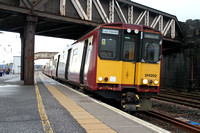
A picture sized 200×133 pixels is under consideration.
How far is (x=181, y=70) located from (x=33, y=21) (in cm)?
1513

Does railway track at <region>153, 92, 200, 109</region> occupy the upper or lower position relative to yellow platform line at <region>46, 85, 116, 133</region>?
lower

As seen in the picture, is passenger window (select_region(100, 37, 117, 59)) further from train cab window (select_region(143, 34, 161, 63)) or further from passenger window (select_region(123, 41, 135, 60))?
train cab window (select_region(143, 34, 161, 63))

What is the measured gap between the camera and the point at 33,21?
13227 millimetres

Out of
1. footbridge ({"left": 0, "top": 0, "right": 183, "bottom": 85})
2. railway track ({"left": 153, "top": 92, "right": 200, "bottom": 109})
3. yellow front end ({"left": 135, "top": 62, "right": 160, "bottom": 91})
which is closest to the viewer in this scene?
yellow front end ({"left": 135, "top": 62, "right": 160, "bottom": 91})

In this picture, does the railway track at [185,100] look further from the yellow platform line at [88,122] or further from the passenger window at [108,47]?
the yellow platform line at [88,122]

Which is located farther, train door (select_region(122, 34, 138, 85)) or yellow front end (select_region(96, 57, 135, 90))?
train door (select_region(122, 34, 138, 85))

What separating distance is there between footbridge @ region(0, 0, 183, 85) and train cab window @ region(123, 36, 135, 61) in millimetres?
7684

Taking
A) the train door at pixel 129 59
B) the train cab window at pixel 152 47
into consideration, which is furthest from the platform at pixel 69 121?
the train cab window at pixel 152 47

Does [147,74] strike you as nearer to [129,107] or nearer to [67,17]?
[129,107]

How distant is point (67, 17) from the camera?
47.3 ft

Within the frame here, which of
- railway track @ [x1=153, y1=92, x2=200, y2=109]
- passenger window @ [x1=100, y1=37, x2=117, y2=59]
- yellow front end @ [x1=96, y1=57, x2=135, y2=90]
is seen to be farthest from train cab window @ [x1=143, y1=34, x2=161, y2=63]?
railway track @ [x1=153, y1=92, x2=200, y2=109]

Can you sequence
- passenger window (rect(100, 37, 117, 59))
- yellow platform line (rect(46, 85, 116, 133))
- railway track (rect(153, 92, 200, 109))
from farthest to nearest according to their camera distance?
railway track (rect(153, 92, 200, 109)), passenger window (rect(100, 37, 117, 59)), yellow platform line (rect(46, 85, 116, 133))

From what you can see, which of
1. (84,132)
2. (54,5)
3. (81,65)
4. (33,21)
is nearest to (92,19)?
(54,5)

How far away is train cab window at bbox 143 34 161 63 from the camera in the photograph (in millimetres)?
7891
